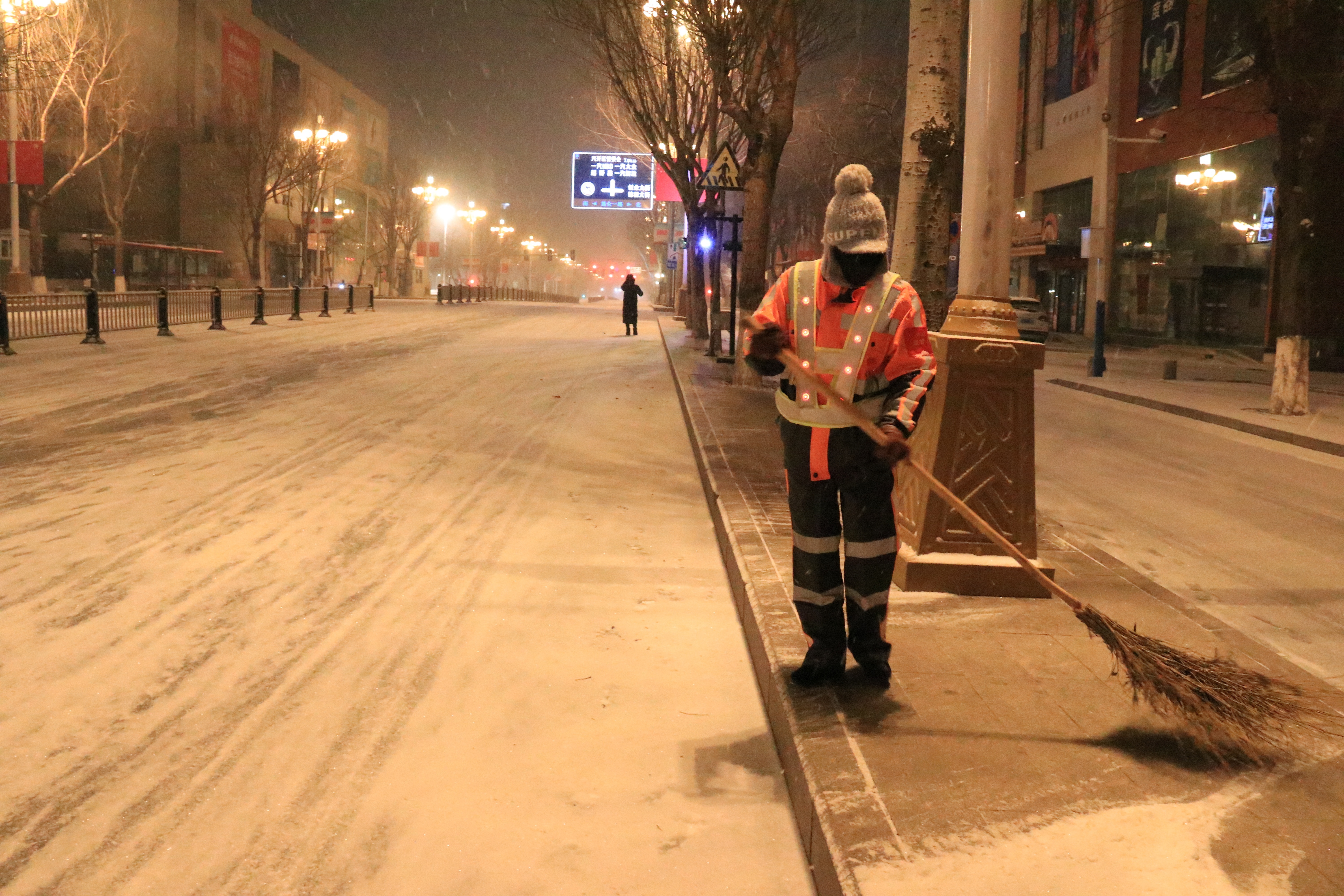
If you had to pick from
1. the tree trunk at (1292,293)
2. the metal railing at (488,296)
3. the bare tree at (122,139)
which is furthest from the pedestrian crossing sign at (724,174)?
the metal railing at (488,296)

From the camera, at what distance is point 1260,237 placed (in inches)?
1073

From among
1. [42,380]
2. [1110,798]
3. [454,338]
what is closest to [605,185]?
[454,338]

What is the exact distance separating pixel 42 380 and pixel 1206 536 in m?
13.5

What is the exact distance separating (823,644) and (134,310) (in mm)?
24423

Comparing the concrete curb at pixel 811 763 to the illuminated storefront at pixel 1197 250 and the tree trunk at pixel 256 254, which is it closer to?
the illuminated storefront at pixel 1197 250

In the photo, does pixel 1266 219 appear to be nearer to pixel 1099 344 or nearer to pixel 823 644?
pixel 1099 344

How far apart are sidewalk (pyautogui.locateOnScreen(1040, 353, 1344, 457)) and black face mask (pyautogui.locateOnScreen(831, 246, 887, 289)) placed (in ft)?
33.0

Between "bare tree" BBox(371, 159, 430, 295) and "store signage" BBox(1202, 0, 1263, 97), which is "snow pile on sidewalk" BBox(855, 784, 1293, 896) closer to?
"store signage" BBox(1202, 0, 1263, 97)

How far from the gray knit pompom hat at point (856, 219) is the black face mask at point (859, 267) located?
0.09 feet

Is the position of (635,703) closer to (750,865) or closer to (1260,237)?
(750,865)

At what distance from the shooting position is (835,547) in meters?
4.14

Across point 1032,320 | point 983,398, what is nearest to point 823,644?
point 983,398

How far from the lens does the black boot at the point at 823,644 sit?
13.5 feet

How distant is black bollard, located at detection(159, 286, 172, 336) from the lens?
2420cm
